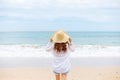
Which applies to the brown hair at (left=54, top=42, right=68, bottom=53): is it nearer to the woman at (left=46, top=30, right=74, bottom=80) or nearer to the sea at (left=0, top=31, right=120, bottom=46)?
the woman at (left=46, top=30, right=74, bottom=80)

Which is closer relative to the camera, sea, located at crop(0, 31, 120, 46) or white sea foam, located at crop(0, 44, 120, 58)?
white sea foam, located at crop(0, 44, 120, 58)
